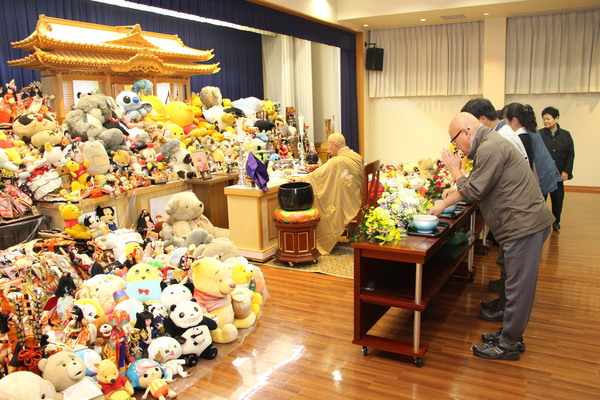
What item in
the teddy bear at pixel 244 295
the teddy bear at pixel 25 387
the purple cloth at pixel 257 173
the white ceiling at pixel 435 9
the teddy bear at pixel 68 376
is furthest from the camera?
the white ceiling at pixel 435 9

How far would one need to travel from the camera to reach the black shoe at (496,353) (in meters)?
3.18

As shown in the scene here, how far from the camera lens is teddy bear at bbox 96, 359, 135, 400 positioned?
2.81 meters

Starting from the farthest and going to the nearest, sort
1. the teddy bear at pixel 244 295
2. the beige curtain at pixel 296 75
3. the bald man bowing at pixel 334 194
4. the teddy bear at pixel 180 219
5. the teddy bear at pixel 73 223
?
the beige curtain at pixel 296 75
the bald man bowing at pixel 334 194
the teddy bear at pixel 180 219
the teddy bear at pixel 73 223
the teddy bear at pixel 244 295

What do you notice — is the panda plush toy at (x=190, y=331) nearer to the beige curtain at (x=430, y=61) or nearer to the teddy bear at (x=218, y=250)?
the teddy bear at (x=218, y=250)

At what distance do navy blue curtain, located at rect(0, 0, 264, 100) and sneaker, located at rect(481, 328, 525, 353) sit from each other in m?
7.35

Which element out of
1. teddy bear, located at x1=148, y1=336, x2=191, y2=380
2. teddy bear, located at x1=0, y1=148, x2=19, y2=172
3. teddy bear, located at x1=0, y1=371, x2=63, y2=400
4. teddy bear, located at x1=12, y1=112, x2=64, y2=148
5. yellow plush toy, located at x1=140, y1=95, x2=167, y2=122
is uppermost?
yellow plush toy, located at x1=140, y1=95, x2=167, y2=122

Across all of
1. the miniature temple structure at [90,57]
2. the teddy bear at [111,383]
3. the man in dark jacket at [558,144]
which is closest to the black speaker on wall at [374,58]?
the miniature temple structure at [90,57]

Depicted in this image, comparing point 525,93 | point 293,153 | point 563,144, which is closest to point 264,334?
point 563,144

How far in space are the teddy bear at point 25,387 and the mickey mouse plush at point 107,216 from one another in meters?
2.47

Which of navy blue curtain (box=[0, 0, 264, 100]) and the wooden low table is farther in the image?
navy blue curtain (box=[0, 0, 264, 100])

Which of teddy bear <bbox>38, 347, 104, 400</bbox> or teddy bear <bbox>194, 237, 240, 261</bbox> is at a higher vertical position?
teddy bear <bbox>194, 237, 240, 261</bbox>

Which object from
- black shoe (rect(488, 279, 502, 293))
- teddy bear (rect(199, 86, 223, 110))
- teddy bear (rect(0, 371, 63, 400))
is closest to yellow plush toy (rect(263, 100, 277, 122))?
teddy bear (rect(199, 86, 223, 110))

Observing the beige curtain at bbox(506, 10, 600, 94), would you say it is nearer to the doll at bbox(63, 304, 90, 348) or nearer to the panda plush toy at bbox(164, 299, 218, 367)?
the panda plush toy at bbox(164, 299, 218, 367)

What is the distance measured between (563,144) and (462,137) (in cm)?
404
